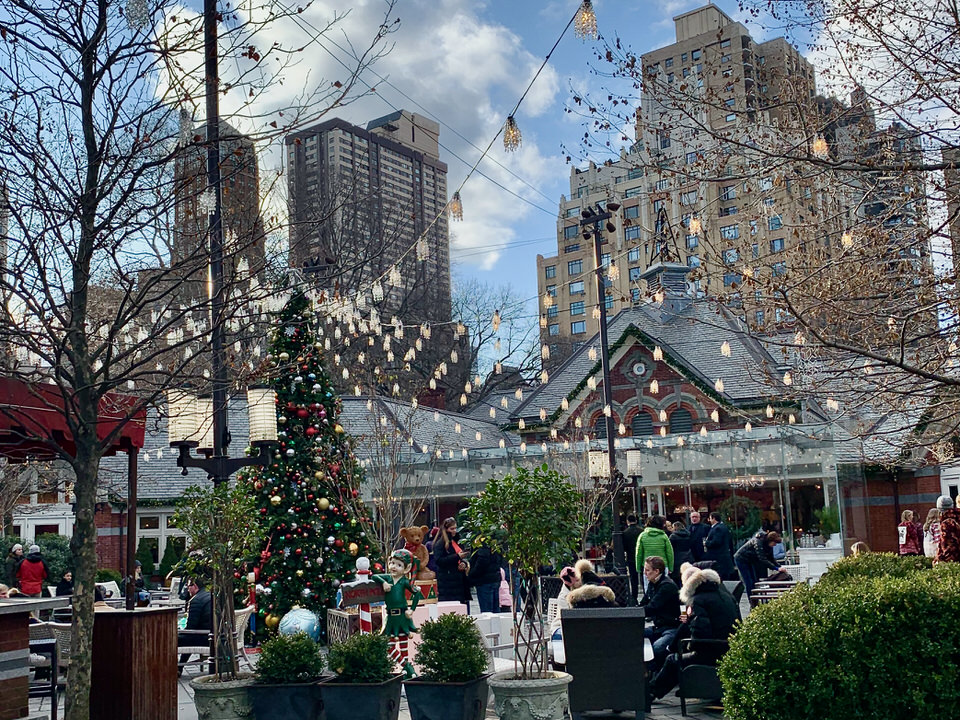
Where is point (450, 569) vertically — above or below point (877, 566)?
below

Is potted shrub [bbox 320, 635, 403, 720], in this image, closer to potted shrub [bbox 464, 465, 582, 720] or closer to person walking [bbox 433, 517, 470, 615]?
potted shrub [bbox 464, 465, 582, 720]

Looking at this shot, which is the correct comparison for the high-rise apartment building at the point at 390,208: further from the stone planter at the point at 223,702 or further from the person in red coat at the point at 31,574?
the stone planter at the point at 223,702

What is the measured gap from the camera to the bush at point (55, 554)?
24734 mm

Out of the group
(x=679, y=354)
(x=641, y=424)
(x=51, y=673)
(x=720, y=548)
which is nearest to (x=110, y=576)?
(x=720, y=548)

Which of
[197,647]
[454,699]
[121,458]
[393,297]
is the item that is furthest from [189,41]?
[393,297]

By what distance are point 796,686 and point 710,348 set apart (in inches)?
1098

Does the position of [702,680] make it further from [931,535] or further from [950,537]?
[931,535]

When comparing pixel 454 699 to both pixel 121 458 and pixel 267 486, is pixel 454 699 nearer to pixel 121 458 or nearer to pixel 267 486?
pixel 267 486

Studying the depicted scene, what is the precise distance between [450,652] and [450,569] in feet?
22.5

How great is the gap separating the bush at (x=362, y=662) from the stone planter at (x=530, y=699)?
0.99m

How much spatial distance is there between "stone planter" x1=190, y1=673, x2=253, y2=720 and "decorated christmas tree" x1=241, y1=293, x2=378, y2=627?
181 inches

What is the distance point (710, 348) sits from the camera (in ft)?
111

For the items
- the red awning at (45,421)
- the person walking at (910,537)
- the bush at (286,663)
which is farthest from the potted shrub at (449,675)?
the person walking at (910,537)

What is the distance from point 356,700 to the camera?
25.5 feet
